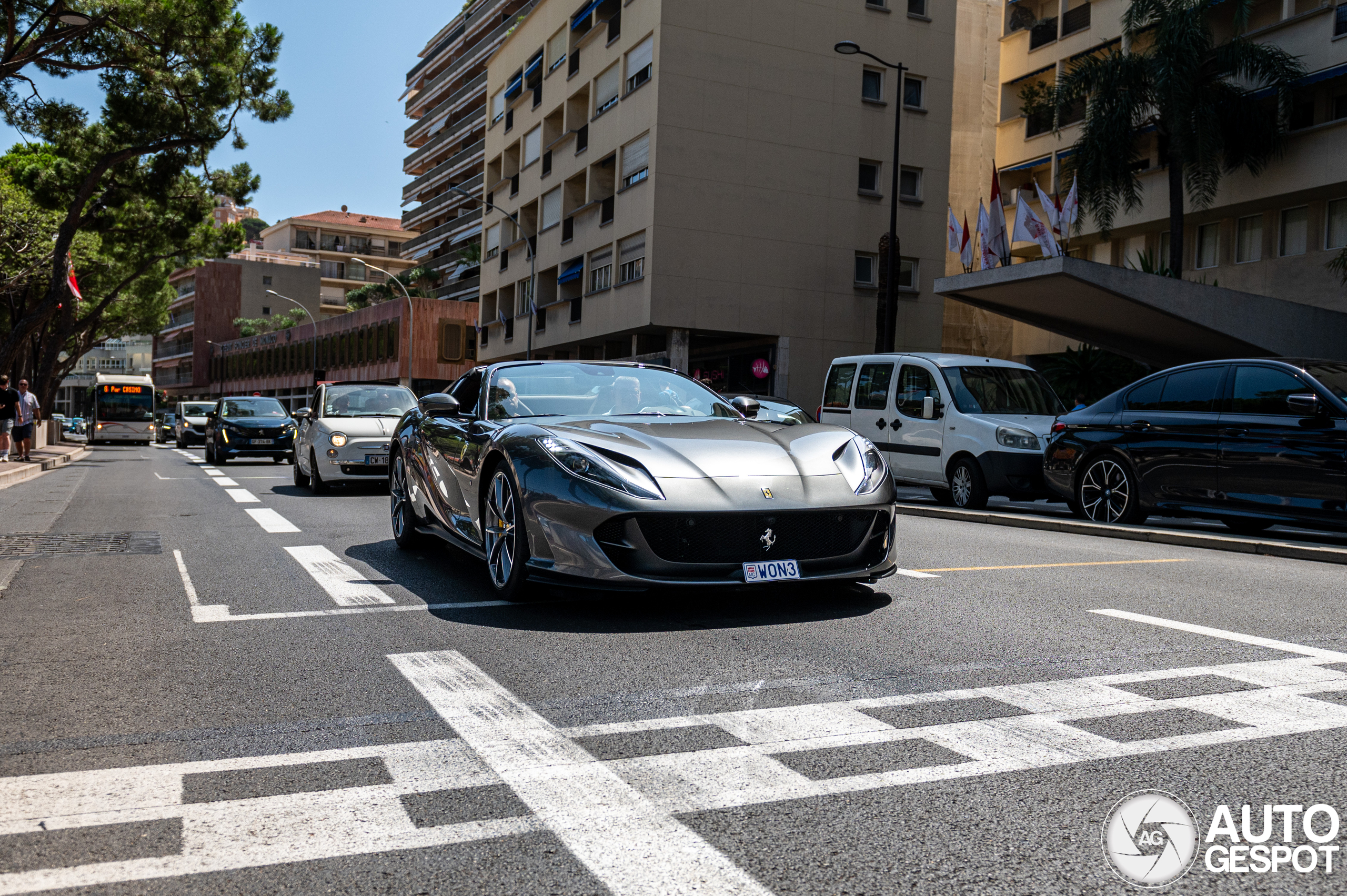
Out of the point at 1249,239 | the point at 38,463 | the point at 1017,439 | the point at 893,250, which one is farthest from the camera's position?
the point at 1249,239

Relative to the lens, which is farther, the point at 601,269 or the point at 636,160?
the point at 601,269

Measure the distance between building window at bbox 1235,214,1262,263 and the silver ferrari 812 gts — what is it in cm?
2583

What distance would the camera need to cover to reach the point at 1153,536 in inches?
385

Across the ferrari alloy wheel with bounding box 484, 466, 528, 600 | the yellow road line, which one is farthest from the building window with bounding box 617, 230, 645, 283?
the ferrari alloy wheel with bounding box 484, 466, 528, 600

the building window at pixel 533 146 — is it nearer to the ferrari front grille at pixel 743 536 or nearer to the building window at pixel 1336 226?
the building window at pixel 1336 226

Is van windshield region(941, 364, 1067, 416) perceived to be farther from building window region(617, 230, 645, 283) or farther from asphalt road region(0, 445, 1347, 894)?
building window region(617, 230, 645, 283)

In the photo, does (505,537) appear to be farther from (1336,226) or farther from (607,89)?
(607,89)

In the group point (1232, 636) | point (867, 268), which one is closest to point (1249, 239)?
point (867, 268)

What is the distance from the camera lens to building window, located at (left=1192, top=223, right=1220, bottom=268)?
2984cm

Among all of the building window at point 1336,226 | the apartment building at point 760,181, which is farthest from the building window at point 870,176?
the building window at point 1336,226

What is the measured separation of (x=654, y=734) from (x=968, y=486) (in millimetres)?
10459

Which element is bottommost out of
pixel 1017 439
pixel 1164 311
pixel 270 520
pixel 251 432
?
pixel 270 520

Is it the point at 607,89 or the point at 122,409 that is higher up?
the point at 607,89

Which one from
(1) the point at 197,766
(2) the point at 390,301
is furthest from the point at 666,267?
(2) the point at 390,301
